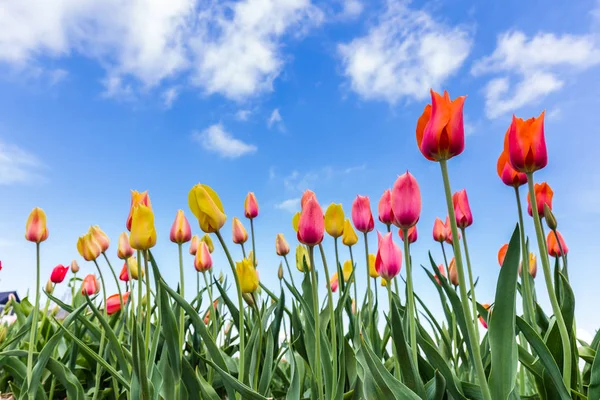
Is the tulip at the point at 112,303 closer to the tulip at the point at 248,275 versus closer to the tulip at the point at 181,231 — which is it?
the tulip at the point at 181,231

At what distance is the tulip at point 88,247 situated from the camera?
227 cm

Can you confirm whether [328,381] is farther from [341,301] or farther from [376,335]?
[376,335]

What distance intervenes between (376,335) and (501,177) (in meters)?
1.04

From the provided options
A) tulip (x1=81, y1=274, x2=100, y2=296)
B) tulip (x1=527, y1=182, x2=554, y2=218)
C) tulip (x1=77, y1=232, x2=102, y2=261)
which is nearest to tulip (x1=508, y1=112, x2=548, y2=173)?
tulip (x1=527, y1=182, x2=554, y2=218)

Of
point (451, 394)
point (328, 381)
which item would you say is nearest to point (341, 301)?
point (328, 381)

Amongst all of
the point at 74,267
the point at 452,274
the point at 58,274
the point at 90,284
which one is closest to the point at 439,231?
the point at 452,274

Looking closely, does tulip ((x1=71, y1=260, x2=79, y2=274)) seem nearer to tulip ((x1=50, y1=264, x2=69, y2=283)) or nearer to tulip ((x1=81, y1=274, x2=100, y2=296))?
tulip ((x1=50, y1=264, x2=69, y2=283))

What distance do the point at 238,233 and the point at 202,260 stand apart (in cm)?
46

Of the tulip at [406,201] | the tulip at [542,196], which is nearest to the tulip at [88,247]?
the tulip at [406,201]

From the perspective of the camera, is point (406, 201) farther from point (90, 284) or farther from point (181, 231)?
point (90, 284)

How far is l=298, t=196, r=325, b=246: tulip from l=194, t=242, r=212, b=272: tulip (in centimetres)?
92

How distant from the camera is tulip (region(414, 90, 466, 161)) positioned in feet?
3.62

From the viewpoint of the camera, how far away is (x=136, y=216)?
154 centimetres

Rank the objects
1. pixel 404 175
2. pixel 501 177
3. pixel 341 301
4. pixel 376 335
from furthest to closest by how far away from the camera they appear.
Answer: pixel 376 335
pixel 341 301
pixel 501 177
pixel 404 175
